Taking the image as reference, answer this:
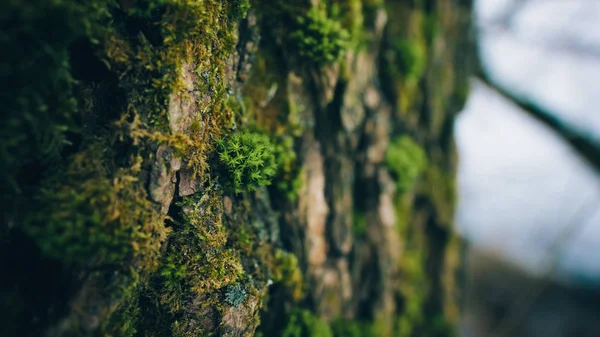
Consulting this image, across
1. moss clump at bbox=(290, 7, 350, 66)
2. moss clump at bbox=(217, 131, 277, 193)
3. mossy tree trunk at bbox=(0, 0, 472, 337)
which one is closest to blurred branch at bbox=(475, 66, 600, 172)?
mossy tree trunk at bbox=(0, 0, 472, 337)

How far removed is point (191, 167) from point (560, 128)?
8.08 meters

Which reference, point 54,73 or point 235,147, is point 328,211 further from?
point 54,73

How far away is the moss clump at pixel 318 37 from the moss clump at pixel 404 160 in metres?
1.69

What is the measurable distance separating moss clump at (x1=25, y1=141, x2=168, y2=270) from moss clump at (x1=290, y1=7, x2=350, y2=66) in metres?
1.76

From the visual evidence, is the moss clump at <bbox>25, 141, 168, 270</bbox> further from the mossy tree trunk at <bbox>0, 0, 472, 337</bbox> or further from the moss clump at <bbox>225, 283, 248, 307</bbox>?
the moss clump at <bbox>225, 283, 248, 307</bbox>

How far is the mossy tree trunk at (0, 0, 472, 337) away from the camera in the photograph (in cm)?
189

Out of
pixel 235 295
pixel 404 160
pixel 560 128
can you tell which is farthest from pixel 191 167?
pixel 560 128

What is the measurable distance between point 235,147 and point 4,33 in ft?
4.41

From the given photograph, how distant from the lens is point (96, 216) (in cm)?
193

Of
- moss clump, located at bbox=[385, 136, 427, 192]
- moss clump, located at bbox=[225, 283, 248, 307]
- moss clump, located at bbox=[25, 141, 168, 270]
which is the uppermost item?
moss clump, located at bbox=[385, 136, 427, 192]

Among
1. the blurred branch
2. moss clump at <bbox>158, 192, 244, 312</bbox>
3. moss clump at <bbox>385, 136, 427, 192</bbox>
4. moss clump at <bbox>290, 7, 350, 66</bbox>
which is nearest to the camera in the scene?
moss clump at <bbox>158, 192, 244, 312</bbox>

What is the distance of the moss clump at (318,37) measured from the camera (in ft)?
10.1

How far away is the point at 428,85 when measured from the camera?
17.0 feet

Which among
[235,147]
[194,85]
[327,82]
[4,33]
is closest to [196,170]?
[235,147]
